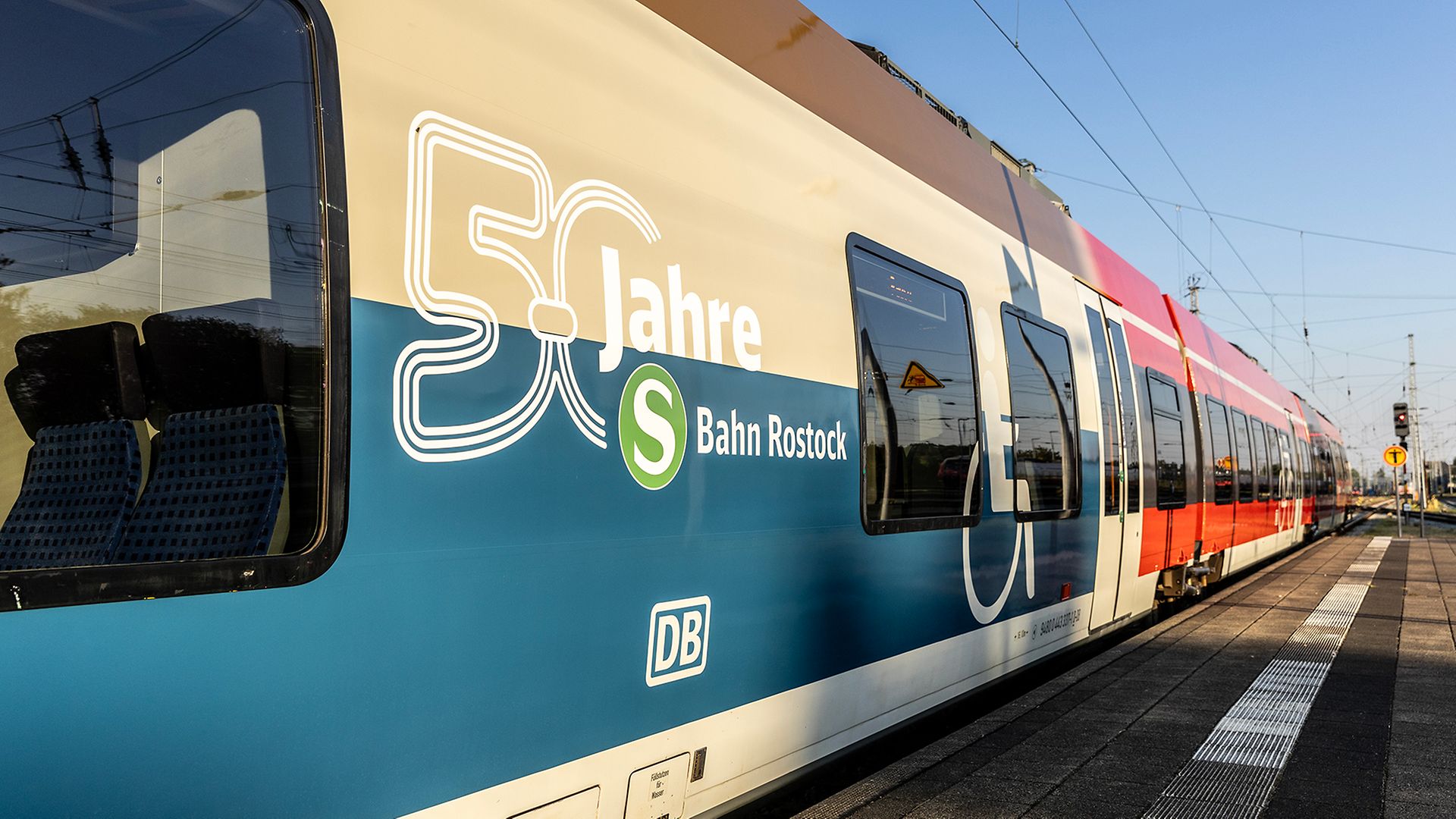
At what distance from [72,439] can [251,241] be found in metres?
0.52

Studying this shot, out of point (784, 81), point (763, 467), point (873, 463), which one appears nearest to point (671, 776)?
point (763, 467)

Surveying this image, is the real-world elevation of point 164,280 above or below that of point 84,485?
above

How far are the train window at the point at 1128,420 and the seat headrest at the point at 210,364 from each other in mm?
7472

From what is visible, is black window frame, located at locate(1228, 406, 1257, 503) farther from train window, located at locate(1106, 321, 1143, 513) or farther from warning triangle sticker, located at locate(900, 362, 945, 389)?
warning triangle sticker, located at locate(900, 362, 945, 389)

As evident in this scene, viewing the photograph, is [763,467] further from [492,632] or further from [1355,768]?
[1355,768]

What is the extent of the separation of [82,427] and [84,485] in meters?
0.12

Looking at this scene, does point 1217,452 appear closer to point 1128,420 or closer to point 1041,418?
point 1128,420

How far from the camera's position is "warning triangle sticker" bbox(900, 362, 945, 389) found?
16.0 ft

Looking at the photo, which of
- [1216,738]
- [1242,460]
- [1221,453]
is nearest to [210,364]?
[1216,738]

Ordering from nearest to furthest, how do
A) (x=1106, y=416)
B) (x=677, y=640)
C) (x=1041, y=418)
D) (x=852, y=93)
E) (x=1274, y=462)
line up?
(x=677, y=640), (x=852, y=93), (x=1041, y=418), (x=1106, y=416), (x=1274, y=462)

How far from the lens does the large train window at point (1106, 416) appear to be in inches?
316

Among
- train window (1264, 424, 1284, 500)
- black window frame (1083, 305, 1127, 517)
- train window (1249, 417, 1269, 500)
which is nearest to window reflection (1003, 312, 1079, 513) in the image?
black window frame (1083, 305, 1127, 517)

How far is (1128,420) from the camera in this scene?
8.83 meters

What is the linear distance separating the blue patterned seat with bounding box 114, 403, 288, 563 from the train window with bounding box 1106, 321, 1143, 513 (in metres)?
7.48
